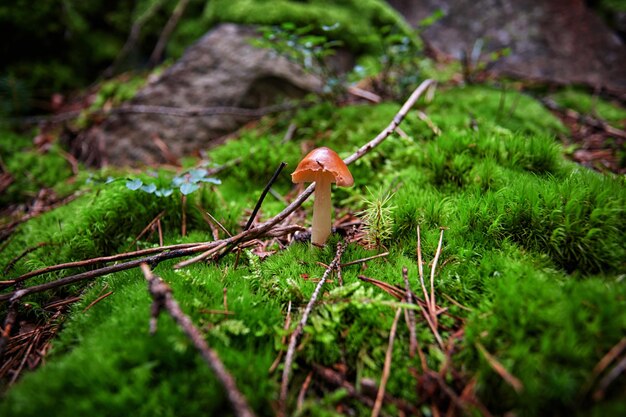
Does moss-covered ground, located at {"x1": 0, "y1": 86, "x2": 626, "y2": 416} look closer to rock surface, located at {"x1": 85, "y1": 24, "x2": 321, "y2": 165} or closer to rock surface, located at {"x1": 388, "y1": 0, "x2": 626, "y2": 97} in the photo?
rock surface, located at {"x1": 85, "y1": 24, "x2": 321, "y2": 165}

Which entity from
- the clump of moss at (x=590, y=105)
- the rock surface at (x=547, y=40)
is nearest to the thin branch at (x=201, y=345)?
the clump of moss at (x=590, y=105)

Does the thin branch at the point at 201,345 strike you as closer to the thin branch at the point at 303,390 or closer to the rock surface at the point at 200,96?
the thin branch at the point at 303,390

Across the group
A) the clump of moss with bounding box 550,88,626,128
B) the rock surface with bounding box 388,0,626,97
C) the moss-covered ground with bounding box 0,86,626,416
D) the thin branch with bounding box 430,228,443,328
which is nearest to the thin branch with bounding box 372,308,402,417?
the moss-covered ground with bounding box 0,86,626,416

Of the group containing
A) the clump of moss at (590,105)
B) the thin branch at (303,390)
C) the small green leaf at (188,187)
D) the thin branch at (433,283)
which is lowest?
the thin branch at (303,390)

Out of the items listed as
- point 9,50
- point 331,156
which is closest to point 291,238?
point 331,156

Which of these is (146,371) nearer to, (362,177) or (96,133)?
(362,177)

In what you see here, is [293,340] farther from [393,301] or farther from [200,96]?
[200,96]

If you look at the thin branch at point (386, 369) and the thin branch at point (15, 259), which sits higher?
the thin branch at point (386, 369)
